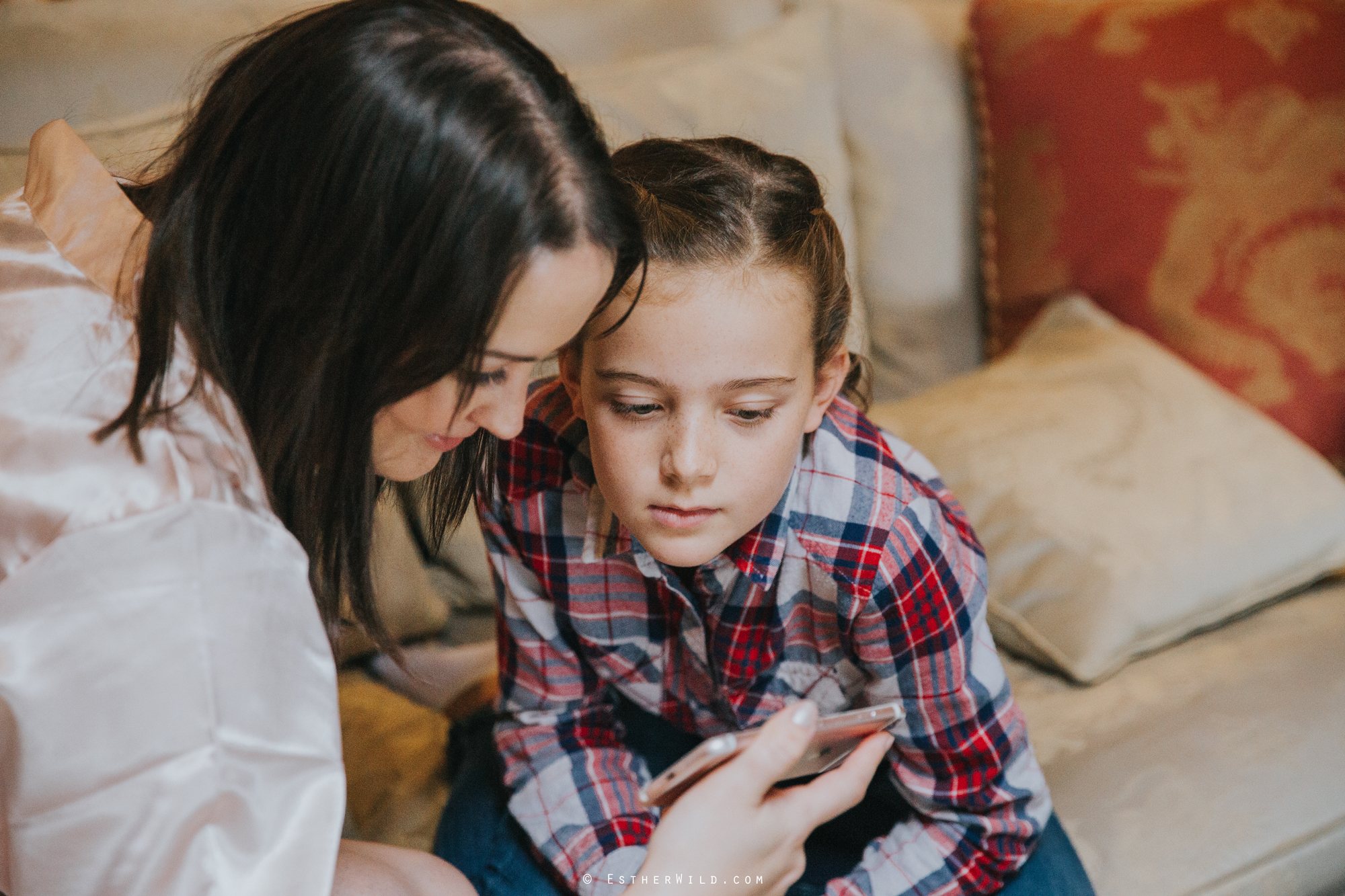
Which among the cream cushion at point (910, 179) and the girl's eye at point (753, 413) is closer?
the girl's eye at point (753, 413)

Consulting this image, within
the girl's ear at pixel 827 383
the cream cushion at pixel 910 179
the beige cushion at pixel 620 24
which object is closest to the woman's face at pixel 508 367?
the girl's ear at pixel 827 383

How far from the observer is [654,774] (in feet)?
3.42

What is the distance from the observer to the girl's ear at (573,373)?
0.84m

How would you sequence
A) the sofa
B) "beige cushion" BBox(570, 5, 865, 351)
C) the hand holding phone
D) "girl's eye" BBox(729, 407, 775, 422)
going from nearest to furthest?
the hand holding phone, "girl's eye" BBox(729, 407, 775, 422), the sofa, "beige cushion" BBox(570, 5, 865, 351)

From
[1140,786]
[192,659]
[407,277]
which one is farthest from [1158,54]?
[192,659]

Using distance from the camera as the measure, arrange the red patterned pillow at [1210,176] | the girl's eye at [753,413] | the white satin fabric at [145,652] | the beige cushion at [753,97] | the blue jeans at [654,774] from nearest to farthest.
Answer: the white satin fabric at [145,652] < the girl's eye at [753,413] < the blue jeans at [654,774] < the beige cushion at [753,97] < the red patterned pillow at [1210,176]

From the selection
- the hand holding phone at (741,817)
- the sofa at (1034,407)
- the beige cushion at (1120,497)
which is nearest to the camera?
the hand holding phone at (741,817)

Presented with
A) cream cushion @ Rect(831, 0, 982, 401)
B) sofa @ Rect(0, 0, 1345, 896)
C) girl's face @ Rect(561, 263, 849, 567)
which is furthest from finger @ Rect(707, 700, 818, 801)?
cream cushion @ Rect(831, 0, 982, 401)

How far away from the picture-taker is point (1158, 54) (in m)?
1.41

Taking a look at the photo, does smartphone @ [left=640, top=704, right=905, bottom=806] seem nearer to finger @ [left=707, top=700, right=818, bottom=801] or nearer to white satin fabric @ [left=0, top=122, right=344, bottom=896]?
finger @ [left=707, top=700, right=818, bottom=801]

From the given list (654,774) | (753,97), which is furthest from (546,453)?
(753,97)

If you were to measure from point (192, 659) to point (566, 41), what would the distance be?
107 centimetres

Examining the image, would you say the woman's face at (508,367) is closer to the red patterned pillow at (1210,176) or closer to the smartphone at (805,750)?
the smartphone at (805,750)

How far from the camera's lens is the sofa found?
1043 millimetres
